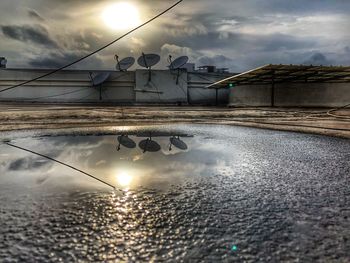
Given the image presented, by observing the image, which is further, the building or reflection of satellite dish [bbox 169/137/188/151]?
the building

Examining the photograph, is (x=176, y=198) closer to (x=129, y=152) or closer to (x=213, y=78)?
(x=129, y=152)

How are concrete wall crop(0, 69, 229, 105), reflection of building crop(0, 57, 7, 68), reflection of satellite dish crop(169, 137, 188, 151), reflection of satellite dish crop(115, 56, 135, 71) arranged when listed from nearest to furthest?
reflection of satellite dish crop(169, 137, 188, 151) < reflection of satellite dish crop(115, 56, 135, 71) < concrete wall crop(0, 69, 229, 105) < reflection of building crop(0, 57, 7, 68)

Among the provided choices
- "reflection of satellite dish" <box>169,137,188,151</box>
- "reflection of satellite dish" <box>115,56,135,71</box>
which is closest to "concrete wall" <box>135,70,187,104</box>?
"reflection of satellite dish" <box>115,56,135,71</box>

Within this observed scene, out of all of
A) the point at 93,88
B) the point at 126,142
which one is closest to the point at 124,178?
the point at 126,142

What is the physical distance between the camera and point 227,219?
180cm

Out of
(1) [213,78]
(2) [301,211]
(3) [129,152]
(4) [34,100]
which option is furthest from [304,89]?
(4) [34,100]

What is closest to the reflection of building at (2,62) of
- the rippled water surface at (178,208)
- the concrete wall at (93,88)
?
the concrete wall at (93,88)

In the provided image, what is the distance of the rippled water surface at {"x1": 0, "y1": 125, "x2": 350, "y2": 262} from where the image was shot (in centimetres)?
140

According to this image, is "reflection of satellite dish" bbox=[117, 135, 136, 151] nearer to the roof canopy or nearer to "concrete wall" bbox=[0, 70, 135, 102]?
the roof canopy

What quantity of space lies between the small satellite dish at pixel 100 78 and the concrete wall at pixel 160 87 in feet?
8.68

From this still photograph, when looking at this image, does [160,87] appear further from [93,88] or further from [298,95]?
[298,95]

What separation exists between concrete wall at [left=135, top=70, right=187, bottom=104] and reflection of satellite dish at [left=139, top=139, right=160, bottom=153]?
20.9 m

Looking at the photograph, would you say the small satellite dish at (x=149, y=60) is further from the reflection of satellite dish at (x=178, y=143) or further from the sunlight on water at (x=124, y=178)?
the sunlight on water at (x=124, y=178)

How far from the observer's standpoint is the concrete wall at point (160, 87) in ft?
84.8
